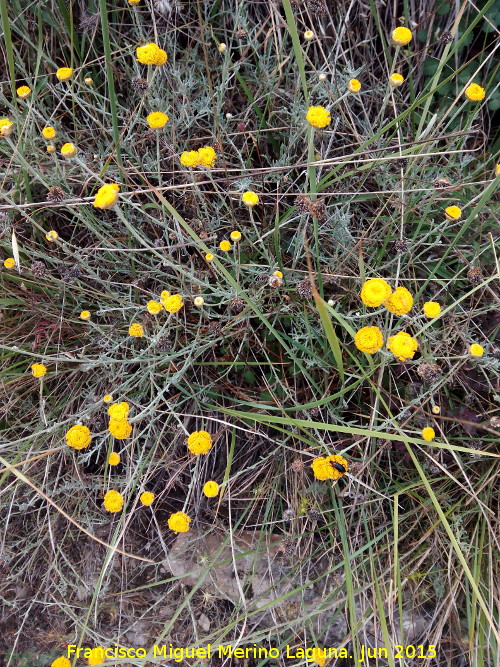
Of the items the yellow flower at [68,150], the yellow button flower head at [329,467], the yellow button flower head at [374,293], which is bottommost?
the yellow button flower head at [329,467]

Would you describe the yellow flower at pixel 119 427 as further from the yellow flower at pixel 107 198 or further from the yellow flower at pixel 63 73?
the yellow flower at pixel 63 73

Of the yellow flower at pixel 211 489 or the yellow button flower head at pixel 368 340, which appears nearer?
the yellow button flower head at pixel 368 340

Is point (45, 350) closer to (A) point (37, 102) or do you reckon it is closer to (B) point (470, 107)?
(A) point (37, 102)

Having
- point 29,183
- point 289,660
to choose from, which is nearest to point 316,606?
point 289,660

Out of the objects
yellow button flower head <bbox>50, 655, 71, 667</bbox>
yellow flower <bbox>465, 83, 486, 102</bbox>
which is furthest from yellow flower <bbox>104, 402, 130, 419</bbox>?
yellow flower <bbox>465, 83, 486, 102</bbox>

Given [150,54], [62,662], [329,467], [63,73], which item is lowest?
[62,662]

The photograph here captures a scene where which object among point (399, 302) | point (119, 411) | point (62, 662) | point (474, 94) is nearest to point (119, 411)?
point (119, 411)

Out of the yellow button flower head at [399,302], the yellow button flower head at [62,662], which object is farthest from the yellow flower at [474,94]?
the yellow button flower head at [62,662]

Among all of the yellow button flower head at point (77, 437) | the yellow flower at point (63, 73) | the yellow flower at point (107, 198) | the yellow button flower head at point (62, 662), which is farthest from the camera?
the yellow button flower head at point (62, 662)

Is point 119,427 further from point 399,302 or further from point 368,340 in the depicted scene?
point 399,302

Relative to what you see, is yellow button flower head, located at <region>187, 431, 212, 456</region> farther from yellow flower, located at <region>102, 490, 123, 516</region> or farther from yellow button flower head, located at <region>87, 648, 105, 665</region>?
yellow button flower head, located at <region>87, 648, 105, 665</region>

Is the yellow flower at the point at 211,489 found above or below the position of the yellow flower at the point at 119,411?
below
